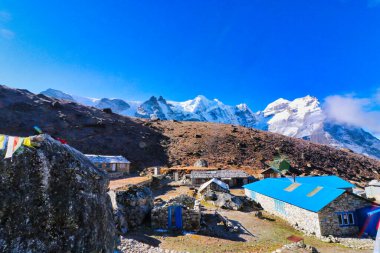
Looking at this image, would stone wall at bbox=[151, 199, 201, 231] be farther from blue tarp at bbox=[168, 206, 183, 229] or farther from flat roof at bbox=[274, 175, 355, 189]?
flat roof at bbox=[274, 175, 355, 189]

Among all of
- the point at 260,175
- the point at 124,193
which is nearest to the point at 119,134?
the point at 260,175

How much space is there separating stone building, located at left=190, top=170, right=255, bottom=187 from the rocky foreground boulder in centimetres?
4353

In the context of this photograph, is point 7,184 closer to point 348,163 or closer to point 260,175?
point 260,175

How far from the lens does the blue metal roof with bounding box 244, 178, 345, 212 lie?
23264 millimetres

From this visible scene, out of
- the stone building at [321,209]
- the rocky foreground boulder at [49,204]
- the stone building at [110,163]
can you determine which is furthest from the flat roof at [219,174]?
the rocky foreground boulder at [49,204]

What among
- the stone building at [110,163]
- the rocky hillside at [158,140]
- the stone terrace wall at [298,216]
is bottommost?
the stone terrace wall at [298,216]

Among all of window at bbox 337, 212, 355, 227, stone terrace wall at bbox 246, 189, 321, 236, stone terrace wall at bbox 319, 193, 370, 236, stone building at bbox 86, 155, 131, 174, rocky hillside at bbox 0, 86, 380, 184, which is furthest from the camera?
rocky hillside at bbox 0, 86, 380, 184

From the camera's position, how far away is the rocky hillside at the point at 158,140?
2904 inches

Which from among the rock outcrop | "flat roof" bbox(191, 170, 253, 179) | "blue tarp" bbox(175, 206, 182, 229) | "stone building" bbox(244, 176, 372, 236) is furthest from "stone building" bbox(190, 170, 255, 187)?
"blue tarp" bbox(175, 206, 182, 229)

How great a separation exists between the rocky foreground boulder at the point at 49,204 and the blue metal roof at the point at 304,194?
70.3 feet

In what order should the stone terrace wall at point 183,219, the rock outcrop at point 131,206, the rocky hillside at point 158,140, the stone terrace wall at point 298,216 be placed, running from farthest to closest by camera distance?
the rocky hillside at point 158,140 → the stone terrace wall at point 298,216 → the stone terrace wall at point 183,219 → the rock outcrop at point 131,206

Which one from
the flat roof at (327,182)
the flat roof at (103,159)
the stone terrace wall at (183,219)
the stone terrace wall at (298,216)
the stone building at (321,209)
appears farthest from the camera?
the flat roof at (103,159)

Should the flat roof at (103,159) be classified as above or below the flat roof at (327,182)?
above

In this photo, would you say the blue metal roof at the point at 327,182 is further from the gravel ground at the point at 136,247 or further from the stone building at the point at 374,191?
the gravel ground at the point at 136,247
